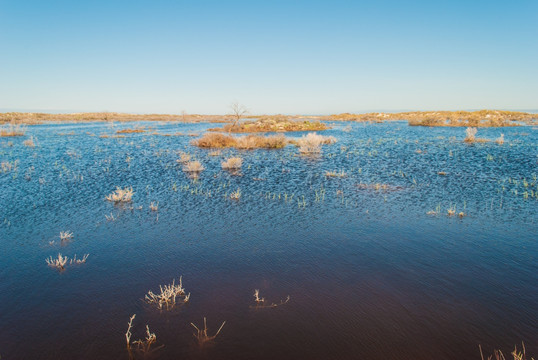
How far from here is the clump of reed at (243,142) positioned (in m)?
32.7

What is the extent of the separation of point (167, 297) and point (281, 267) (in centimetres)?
301

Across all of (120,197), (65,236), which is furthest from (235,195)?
(65,236)

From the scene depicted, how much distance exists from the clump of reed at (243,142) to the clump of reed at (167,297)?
86.2 feet

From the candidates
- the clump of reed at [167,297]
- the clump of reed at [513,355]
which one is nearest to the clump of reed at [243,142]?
the clump of reed at [167,297]

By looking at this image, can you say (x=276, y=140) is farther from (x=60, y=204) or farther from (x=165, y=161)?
(x=60, y=204)

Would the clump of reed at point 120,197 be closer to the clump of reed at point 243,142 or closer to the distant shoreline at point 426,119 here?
the clump of reed at point 243,142

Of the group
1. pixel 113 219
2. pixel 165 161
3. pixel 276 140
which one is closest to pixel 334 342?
pixel 113 219

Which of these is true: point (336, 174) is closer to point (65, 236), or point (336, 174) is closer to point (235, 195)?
point (235, 195)

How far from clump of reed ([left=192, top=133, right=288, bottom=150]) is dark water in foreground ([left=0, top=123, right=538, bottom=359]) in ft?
51.9

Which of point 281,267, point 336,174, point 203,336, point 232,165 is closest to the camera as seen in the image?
point 203,336

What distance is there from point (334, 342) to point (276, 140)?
29066 mm

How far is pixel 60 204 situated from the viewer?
13445 mm

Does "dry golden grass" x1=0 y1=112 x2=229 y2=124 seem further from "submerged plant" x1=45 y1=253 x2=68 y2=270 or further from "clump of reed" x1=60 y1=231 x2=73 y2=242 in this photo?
"submerged plant" x1=45 y1=253 x2=68 y2=270

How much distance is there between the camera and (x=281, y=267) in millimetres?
8188
